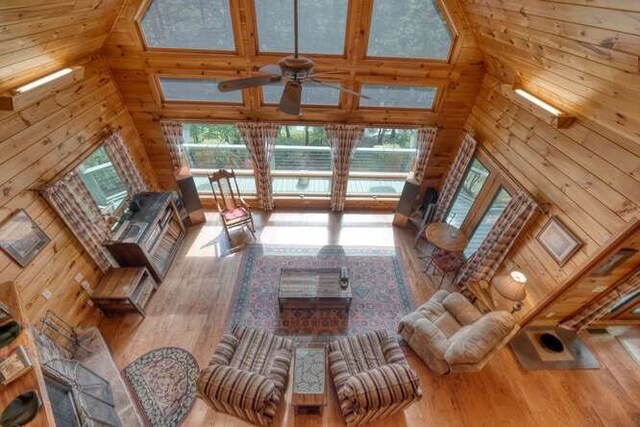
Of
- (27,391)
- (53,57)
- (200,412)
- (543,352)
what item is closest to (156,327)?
(200,412)

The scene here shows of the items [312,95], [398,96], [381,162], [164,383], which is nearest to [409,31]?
[398,96]

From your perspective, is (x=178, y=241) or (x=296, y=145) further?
(x=296, y=145)

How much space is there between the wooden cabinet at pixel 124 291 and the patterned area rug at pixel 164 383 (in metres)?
0.76

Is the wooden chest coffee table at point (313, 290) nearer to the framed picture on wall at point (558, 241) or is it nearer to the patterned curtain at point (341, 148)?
the patterned curtain at point (341, 148)

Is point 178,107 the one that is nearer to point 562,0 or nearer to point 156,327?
point 156,327

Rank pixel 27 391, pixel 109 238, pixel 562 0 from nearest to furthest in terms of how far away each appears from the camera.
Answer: pixel 27 391 < pixel 562 0 < pixel 109 238

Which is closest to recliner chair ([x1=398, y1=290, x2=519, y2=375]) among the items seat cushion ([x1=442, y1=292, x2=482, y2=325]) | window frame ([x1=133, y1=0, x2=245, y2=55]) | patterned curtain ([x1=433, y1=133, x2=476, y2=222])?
seat cushion ([x1=442, y1=292, x2=482, y2=325])

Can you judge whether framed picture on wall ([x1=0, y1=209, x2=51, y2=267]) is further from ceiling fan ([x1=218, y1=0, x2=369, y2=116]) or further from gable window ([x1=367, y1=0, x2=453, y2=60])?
gable window ([x1=367, y1=0, x2=453, y2=60])

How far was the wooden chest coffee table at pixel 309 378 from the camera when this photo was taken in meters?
2.81

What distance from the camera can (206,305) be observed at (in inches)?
172

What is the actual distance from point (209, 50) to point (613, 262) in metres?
5.63

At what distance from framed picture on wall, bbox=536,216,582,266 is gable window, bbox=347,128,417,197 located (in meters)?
2.73

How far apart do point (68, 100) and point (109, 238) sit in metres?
1.85

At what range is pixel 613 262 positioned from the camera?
3068 millimetres
